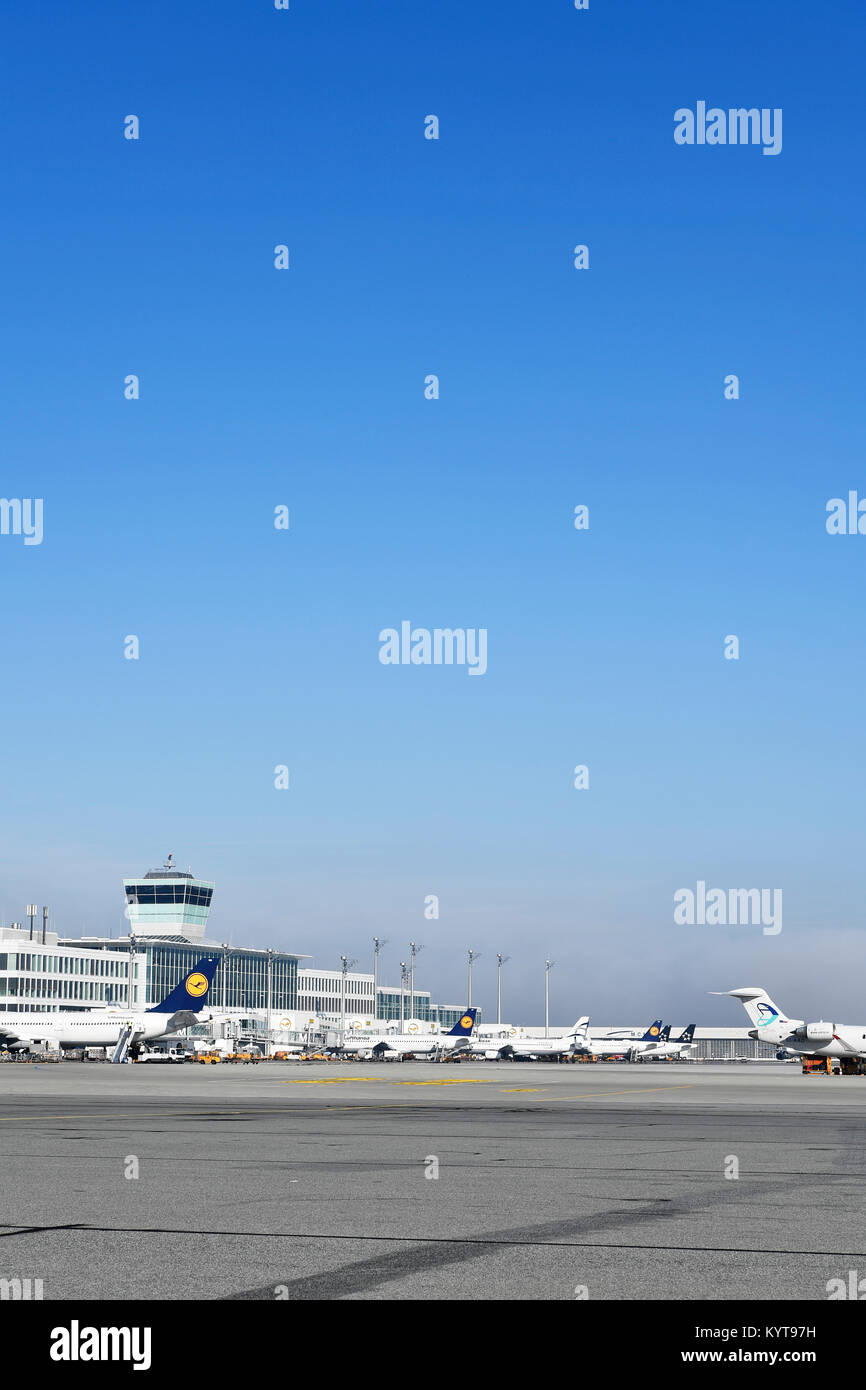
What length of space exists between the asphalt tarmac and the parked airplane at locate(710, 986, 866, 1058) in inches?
2912

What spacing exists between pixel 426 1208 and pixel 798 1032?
313 feet

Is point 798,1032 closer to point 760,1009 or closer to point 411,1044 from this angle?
point 760,1009

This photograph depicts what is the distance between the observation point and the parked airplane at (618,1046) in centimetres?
17514

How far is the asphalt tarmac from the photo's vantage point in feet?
34.3

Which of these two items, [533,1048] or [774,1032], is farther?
[533,1048]

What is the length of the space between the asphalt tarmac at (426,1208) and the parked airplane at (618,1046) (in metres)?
145

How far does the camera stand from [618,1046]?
186375mm

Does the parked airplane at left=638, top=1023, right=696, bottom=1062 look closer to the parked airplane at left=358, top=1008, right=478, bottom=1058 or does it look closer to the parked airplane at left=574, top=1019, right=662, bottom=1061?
the parked airplane at left=574, top=1019, right=662, bottom=1061

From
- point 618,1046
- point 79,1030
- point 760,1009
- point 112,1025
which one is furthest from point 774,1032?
point 618,1046
